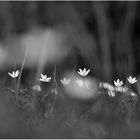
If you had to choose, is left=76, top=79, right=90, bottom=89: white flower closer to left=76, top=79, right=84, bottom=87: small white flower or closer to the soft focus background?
left=76, top=79, right=84, bottom=87: small white flower

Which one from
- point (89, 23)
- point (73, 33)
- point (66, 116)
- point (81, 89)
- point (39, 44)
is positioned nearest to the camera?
point (66, 116)

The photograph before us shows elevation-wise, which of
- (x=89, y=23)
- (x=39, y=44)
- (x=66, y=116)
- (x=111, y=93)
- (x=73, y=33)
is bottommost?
(x=66, y=116)

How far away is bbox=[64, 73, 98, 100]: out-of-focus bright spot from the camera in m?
3.06

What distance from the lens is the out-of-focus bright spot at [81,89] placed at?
3058 millimetres

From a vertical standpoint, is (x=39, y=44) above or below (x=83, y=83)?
above

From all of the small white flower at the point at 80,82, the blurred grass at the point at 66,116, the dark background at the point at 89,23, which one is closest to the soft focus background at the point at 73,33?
the dark background at the point at 89,23

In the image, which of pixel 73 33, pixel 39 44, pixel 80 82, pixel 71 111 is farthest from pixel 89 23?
pixel 71 111

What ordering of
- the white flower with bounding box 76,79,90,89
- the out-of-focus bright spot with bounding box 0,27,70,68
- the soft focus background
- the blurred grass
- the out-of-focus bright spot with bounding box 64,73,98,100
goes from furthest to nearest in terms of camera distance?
the soft focus background → the out-of-focus bright spot with bounding box 0,27,70,68 → the white flower with bounding box 76,79,90,89 → the out-of-focus bright spot with bounding box 64,73,98,100 → the blurred grass

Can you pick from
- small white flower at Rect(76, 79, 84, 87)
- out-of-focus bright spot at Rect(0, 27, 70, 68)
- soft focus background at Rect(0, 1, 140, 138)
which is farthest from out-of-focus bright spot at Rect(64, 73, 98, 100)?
out-of-focus bright spot at Rect(0, 27, 70, 68)

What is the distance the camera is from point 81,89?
3139mm

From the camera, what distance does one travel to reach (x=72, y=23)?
29.3ft

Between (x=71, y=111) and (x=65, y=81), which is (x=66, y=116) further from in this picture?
(x=65, y=81)

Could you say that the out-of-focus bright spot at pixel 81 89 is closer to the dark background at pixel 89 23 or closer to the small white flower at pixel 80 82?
the small white flower at pixel 80 82

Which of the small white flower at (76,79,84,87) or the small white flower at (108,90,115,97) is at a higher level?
the small white flower at (76,79,84,87)
